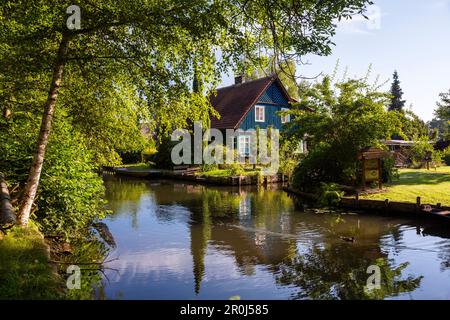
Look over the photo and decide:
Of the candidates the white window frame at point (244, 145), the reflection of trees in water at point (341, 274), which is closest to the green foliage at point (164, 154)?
the white window frame at point (244, 145)

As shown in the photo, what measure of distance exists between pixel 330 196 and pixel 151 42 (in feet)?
41.7

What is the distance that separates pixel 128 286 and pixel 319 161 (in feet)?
48.1

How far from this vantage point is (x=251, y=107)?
36.0m

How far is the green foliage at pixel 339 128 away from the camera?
19375 millimetres

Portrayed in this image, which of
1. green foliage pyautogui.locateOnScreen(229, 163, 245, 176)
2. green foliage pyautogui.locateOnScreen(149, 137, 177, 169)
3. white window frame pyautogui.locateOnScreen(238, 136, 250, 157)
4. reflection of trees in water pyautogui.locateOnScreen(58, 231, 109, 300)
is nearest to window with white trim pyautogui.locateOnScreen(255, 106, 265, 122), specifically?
white window frame pyautogui.locateOnScreen(238, 136, 250, 157)

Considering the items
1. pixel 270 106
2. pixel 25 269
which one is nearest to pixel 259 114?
pixel 270 106

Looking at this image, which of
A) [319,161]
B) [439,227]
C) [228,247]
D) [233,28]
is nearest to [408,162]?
[319,161]

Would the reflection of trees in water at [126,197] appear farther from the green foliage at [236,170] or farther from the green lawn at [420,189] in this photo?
the green lawn at [420,189]

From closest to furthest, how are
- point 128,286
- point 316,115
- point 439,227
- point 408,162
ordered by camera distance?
point 128,286 → point 439,227 → point 316,115 → point 408,162

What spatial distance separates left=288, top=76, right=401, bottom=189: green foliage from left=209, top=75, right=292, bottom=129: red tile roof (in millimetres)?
13408

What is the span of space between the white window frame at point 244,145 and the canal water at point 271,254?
16853 millimetres

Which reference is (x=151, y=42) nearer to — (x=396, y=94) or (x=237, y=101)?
(x=237, y=101)

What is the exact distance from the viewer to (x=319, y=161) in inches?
829

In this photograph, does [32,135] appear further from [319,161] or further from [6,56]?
[319,161]
